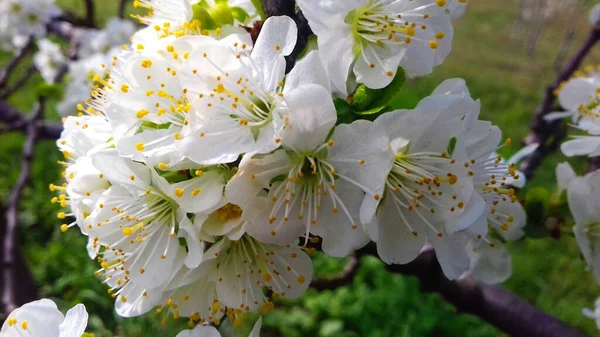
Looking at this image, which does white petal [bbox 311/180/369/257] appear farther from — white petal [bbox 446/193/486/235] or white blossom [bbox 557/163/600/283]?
white blossom [bbox 557/163/600/283]

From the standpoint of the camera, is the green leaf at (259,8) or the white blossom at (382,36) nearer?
the white blossom at (382,36)

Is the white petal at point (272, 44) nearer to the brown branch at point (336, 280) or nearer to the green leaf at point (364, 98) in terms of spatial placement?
the green leaf at point (364, 98)

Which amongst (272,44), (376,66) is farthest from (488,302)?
(272,44)

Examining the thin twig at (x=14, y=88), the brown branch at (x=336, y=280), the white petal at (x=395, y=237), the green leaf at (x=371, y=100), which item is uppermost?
the green leaf at (x=371, y=100)

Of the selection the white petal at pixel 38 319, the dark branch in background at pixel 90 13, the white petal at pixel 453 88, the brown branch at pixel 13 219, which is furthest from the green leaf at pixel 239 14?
the dark branch in background at pixel 90 13

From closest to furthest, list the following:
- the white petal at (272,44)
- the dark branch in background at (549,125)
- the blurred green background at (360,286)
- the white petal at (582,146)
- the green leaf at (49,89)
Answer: the white petal at (272,44)
the white petal at (582,146)
the dark branch in background at (549,125)
the green leaf at (49,89)
the blurred green background at (360,286)

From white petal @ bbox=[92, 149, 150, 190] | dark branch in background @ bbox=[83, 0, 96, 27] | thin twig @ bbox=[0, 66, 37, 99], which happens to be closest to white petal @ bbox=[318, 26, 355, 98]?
white petal @ bbox=[92, 149, 150, 190]
